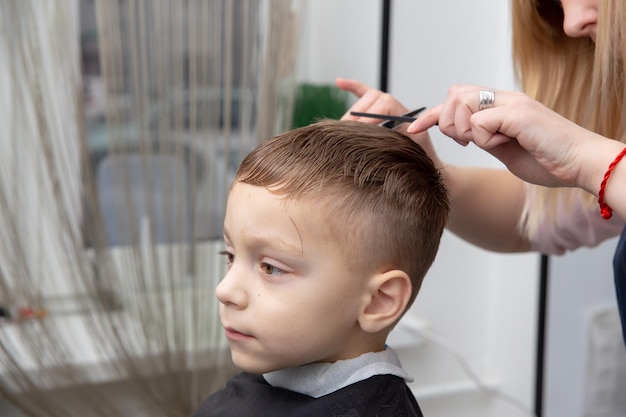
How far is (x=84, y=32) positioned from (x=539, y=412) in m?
1.46

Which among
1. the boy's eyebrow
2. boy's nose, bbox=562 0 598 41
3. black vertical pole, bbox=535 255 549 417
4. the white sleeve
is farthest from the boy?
black vertical pole, bbox=535 255 549 417

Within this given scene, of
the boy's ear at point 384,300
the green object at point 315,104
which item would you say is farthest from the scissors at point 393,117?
the green object at point 315,104

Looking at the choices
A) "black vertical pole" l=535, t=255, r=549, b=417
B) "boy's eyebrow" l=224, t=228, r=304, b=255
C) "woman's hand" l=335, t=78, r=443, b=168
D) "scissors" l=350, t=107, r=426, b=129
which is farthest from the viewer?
"black vertical pole" l=535, t=255, r=549, b=417

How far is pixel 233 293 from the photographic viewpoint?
917mm

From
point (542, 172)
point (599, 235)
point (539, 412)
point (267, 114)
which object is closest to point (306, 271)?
point (542, 172)

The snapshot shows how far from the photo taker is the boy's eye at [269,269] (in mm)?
924

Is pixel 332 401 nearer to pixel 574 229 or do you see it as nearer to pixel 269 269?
pixel 269 269

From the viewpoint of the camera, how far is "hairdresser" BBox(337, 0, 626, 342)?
932 millimetres

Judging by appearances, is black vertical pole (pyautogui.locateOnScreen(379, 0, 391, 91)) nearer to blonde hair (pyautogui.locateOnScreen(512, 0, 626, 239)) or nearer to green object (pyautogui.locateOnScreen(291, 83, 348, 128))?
green object (pyautogui.locateOnScreen(291, 83, 348, 128))

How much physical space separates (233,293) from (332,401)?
0.17 m

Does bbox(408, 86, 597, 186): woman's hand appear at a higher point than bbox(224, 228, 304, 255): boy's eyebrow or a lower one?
higher

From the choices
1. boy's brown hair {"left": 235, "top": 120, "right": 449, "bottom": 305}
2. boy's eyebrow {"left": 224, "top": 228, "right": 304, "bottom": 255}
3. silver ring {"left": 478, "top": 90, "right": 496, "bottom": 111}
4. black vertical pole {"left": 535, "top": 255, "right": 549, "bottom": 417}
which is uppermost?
silver ring {"left": 478, "top": 90, "right": 496, "bottom": 111}

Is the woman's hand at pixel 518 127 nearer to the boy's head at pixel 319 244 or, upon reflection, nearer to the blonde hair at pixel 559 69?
the boy's head at pixel 319 244

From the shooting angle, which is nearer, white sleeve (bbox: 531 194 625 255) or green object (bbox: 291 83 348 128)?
white sleeve (bbox: 531 194 625 255)
